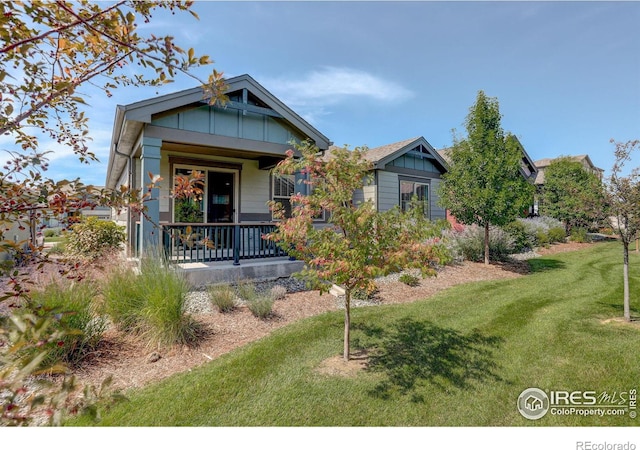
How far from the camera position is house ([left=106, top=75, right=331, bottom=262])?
666cm

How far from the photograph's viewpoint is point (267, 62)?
4613mm

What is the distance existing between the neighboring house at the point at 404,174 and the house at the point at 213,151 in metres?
3.74

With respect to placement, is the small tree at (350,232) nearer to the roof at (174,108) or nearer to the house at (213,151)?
the house at (213,151)

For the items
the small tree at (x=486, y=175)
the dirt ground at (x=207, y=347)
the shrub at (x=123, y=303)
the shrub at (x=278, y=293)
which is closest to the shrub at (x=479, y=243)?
the small tree at (x=486, y=175)

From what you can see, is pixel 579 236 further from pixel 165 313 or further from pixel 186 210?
pixel 165 313

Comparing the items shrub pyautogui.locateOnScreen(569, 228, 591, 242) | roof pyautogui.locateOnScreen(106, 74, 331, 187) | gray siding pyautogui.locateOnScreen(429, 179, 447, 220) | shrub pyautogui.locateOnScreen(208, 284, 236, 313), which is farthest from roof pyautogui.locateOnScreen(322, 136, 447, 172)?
shrub pyautogui.locateOnScreen(569, 228, 591, 242)

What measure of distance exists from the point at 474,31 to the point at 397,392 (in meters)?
5.20

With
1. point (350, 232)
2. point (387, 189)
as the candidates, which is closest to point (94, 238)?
point (350, 232)

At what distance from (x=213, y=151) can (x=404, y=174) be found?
803 centimetres

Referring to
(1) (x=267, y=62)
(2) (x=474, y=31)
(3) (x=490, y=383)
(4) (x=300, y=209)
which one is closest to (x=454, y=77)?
(2) (x=474, y=31)

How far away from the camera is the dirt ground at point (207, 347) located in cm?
370

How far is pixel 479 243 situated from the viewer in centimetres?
1132
